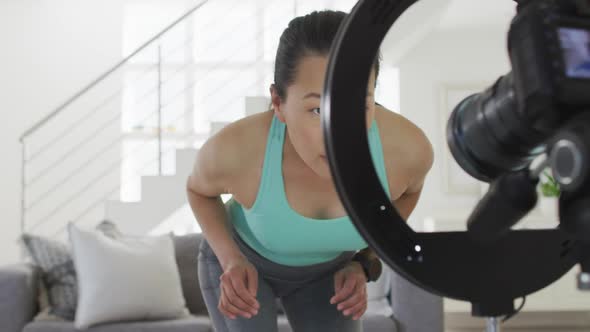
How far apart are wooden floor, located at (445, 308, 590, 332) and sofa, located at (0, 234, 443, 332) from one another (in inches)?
76.5

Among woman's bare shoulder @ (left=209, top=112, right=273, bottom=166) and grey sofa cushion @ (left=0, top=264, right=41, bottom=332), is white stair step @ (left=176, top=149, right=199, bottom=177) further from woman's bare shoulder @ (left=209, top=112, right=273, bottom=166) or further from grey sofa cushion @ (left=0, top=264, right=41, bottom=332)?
woman's bare shoulder @ (left=209, top=112, right=273, bottom=166)

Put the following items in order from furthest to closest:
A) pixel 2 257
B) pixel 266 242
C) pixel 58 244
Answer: pixel 2 257 < pixel 58 244 < pixel 266 242

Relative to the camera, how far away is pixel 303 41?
1.05m

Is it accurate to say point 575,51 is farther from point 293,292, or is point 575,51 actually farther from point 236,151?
point 293,292

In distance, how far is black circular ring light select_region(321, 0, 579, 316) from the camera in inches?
18.0

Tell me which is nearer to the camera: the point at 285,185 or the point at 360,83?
the point at 360,83

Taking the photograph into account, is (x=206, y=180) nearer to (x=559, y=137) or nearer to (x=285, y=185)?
(x=285, y=185)


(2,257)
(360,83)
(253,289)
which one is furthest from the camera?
(2,257)

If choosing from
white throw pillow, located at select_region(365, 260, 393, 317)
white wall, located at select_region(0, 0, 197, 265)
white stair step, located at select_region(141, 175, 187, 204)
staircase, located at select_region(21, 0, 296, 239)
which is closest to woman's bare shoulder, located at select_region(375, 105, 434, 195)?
white throw pillow, located at select_region(365, 260, 393, 317)

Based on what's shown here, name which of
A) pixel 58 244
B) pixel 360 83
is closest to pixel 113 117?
pixel 58 244

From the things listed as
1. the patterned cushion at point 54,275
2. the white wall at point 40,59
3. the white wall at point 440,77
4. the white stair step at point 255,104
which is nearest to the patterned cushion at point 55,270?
the patterned cushion at point 54,275

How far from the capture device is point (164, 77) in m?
6.10

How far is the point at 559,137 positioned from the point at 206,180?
87 centimetres

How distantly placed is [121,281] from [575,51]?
275 cm
